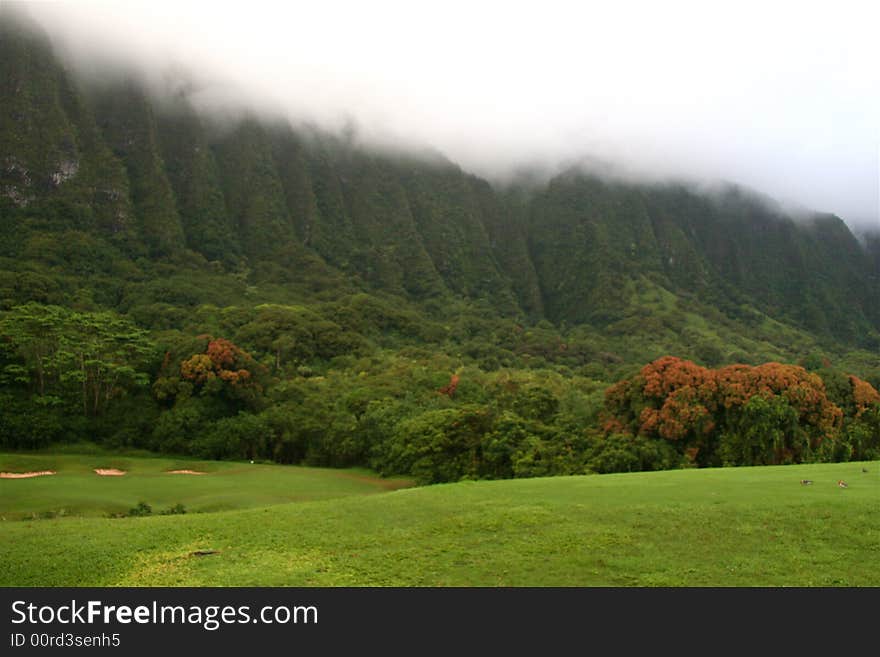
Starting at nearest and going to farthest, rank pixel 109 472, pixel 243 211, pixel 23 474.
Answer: pixel 23 474, pixel 109 472, pixel 243 211

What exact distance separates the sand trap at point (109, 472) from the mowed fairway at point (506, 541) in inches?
744

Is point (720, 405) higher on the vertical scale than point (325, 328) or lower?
lower

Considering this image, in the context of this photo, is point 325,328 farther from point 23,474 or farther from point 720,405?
point 720,405

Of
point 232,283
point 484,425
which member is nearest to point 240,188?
point 232,283

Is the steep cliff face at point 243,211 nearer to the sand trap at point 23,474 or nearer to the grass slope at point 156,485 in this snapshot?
the grass slope at point 156,485

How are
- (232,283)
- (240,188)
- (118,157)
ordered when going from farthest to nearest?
(240,188) → (118,157) → (232,283)

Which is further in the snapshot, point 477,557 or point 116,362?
point 116,362

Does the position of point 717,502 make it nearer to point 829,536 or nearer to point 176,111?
point 829,536

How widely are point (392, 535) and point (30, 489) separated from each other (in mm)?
22019

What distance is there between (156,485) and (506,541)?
24518mm

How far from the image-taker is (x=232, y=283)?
11406cm

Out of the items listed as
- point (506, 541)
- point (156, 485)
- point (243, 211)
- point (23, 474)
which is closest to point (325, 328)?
point (23, 474)

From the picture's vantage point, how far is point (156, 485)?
1309 inches

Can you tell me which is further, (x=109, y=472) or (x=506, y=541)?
(x=109, y=472)
